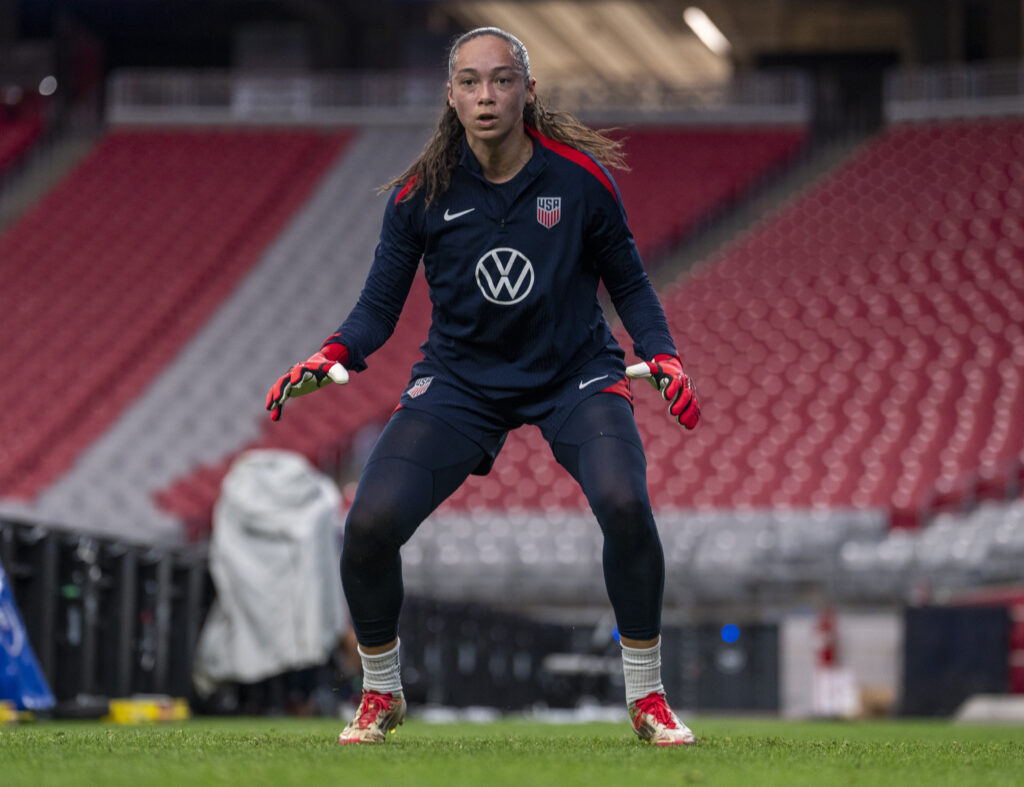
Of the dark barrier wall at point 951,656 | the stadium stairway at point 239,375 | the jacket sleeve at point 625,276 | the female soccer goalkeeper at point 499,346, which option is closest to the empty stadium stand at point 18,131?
the stadium stairway at point 239,375

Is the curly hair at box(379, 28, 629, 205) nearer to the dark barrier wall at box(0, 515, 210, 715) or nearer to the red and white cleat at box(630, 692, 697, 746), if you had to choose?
the red and white cleat at box(630, 692, 697, 746)

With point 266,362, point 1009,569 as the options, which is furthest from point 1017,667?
point 266,362

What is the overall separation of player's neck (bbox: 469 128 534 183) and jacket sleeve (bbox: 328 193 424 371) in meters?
0.19

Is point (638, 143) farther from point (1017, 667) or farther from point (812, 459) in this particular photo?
point (1017, 667)

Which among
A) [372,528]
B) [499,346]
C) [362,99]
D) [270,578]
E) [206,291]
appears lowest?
[270,578]

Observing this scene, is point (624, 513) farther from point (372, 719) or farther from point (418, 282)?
point (418, 282)

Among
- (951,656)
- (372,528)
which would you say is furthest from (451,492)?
(951,656)

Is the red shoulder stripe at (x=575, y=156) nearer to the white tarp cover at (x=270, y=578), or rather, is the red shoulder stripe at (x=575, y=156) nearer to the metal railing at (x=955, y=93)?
the white tarp cover at (x=270, y=578)

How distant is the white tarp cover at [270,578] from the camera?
8508mm

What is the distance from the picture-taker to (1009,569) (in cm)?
1195

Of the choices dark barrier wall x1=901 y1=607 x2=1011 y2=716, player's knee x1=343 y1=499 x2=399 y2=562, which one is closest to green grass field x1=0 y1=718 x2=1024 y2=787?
player's knee x1=343 y1=499 x2=399 y2=562

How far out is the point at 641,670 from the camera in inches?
147

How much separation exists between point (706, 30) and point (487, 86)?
24.0m

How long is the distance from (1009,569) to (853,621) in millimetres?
1288
